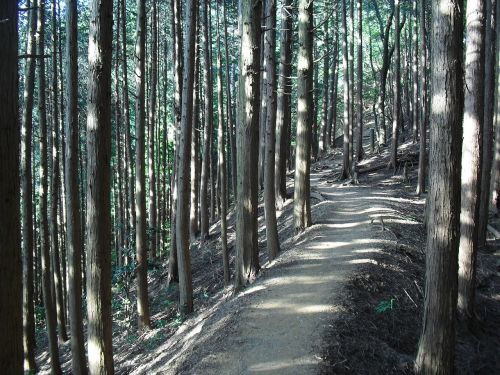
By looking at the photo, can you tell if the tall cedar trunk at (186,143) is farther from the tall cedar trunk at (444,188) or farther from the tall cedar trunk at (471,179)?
the tall cedar trunk at (444,188)

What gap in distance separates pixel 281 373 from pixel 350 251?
14.7ft

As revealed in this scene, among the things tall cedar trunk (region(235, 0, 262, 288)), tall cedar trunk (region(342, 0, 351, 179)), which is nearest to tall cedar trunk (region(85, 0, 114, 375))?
tall cedar trunk (region(235, 0, 262, 288))

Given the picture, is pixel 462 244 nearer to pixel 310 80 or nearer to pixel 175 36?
pixel 310 80

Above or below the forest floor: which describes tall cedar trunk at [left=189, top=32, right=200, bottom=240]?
above

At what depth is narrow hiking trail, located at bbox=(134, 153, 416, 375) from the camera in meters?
5.94

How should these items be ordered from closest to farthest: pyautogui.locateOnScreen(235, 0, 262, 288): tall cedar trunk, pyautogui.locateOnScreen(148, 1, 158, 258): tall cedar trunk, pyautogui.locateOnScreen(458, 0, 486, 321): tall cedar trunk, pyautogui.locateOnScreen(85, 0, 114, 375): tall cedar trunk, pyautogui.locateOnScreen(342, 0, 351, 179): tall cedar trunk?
pyautogui.locateOnScreen(85, 0, 114, 375): tall cedar trunk, pyautogui.locateOnScreen(458, 0, 486, 321): tall cedar trunk, pyautogui.locateOnScreen(235, 0, 262, 288): tall cedar trunk, pyautogui.locateOnScreen(148, 1, 158, 258): tall cedar trunk, pyautogui.locateOnScreen(342, 0, 351, 179): tall cedar trunk

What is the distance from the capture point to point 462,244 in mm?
7566

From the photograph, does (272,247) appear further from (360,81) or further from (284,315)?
(360,81)

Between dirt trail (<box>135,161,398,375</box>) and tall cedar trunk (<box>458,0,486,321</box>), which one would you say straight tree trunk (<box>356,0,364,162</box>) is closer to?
dirt trail (<box>135,161,398,375</box>)

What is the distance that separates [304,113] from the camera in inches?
427

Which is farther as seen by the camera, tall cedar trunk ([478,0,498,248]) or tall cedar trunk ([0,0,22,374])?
tall cedar trunk ([478,0,498,248])

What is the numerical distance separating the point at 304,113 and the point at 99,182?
6173 mm

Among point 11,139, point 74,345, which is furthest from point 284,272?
point 11,139

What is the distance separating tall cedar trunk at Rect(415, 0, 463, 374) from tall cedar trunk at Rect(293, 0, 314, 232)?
544cm
